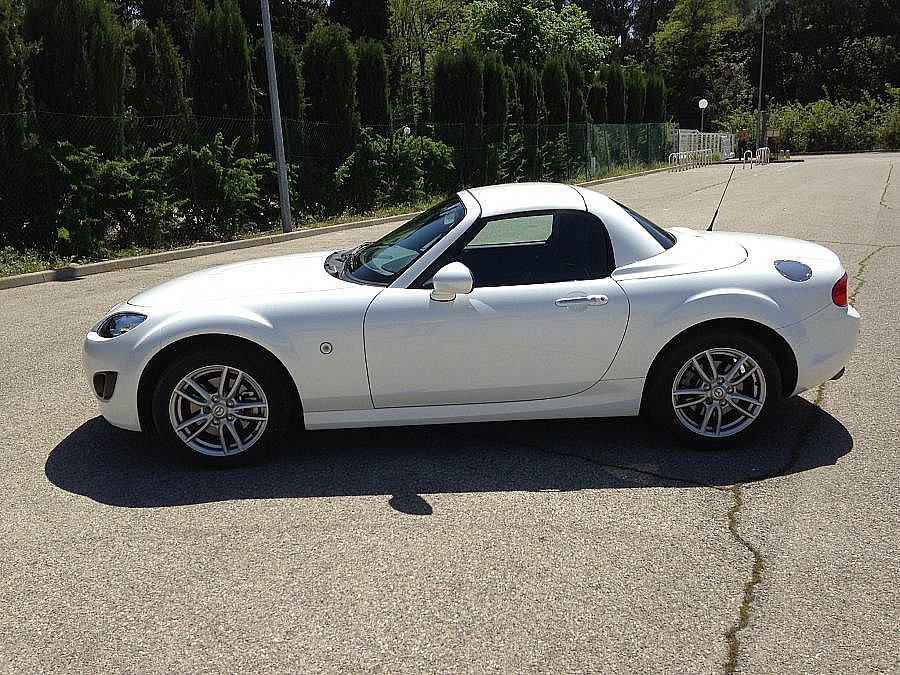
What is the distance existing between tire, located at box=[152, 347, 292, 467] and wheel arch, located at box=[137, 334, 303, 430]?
0.03m

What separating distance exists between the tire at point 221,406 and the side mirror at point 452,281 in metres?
0.97

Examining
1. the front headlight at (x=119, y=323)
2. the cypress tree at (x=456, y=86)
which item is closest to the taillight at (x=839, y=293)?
the front headlight at (x=119, y=323)

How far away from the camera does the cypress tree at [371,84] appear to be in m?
20.6

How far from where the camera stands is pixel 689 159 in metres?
43.7

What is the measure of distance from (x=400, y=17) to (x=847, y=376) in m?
51.7

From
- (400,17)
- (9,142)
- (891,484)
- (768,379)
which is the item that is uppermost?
(400,17)

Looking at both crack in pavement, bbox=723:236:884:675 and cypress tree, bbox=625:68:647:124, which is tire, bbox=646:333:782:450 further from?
cypress tree, bbox=625:68:647:124

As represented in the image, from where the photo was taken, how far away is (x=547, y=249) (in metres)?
4.69

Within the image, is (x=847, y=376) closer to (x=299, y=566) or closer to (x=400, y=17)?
(x=299, y=566)

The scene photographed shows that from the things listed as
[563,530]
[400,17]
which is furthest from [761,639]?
[400,17]

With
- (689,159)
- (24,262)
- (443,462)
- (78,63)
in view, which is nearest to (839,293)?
(443,462)

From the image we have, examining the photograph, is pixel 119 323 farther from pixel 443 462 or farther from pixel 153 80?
pixel 153 80

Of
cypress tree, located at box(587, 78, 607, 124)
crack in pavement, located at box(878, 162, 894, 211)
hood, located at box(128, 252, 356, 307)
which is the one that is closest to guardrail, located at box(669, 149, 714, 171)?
cypress tree, located at box(587, 78, 607, 124)

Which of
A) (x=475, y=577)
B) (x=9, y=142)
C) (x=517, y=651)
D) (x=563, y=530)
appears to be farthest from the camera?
(x=9, y=142)
